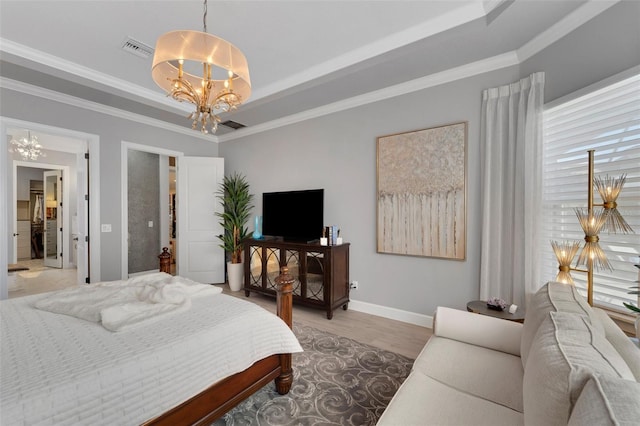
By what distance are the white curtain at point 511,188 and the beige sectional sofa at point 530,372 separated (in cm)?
85

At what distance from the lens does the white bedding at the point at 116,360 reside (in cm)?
100

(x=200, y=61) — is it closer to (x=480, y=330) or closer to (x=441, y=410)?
(x=441, y=410)

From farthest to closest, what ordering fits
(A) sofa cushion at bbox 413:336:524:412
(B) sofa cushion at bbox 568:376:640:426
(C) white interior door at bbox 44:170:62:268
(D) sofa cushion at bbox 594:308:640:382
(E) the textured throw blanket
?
1. (C) white interior door at bbox 44:170:62:268
2. (E) the textured throw blanket
3. (A) sofa cushion at bbox 413:336:524:412
4. (D) sofa cushion at bbox 594:308:640:382
5. (B) sofa cushion at bbox 568:376:640:426

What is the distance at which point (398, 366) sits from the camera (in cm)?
220

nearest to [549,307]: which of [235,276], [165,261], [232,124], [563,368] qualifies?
[563,368]

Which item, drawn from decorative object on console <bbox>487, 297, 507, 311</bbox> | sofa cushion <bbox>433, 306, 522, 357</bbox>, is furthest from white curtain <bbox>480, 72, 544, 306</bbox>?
sofa cushion <bbox>433, 306, 522, 357</bbox>

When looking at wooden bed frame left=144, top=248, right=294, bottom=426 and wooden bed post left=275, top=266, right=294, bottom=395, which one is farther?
wooden bed post left=275, top=266, right=294, bottom=395

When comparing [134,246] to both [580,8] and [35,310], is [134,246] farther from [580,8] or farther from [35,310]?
[580,8]

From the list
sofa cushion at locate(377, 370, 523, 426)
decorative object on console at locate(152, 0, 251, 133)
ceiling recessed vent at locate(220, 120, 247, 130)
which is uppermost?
ceiling recessed vent at locate(220, 120, 247, 130)

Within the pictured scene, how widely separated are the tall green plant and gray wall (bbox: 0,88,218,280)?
4.57 ft

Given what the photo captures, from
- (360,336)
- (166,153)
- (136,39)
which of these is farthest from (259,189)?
(360,336)

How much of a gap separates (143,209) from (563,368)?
6332 mm

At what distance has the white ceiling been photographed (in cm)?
210

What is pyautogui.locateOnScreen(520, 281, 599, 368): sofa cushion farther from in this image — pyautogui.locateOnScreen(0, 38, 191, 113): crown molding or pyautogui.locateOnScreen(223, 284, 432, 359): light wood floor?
pyautogui.locateOnScreen(0, 38, 191, 113): crown molding
